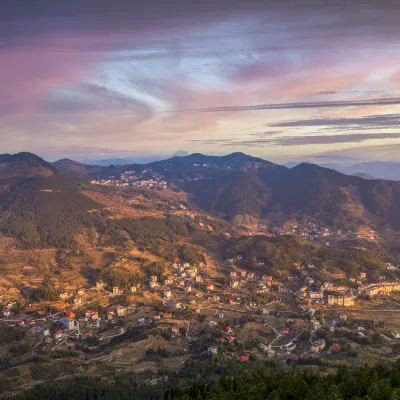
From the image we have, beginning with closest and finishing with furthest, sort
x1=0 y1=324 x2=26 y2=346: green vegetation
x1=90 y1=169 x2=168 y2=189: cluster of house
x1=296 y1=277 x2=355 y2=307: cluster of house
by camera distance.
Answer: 1. x1=0 y1=324 x2=26 y2=346: green vegetation
2. x1=296 y1=277 x2=355 y2=307: cluster of house
3. x1=90 y1=169 x2=168 y2=189: cluster of house

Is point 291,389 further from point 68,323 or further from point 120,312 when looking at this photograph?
point 120,312

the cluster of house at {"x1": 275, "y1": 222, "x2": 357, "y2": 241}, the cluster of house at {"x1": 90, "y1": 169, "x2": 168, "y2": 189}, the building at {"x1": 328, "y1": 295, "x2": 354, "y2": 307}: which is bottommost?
the building at {"x1": 328, "y1": 295, "x2": 354, "y2": 307}

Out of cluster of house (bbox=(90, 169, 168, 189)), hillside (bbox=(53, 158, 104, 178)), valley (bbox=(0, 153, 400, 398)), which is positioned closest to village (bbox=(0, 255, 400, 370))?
valley (bbox=(0, 153, 400, 398))

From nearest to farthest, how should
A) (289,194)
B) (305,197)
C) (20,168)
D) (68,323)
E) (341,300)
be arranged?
(68,323)
(341,300)
(20,168)
(305,197)
(289,194)

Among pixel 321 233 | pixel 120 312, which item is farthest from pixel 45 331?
pixel 321 233

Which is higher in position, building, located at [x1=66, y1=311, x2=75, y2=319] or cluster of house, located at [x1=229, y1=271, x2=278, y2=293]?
building, located at [x1=66, y1=311, x2=75, y2=319]

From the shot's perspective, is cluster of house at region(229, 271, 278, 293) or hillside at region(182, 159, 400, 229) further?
hillside at region(182, 159, 400, 229)

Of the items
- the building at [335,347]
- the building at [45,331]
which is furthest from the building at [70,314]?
the building at [335,347]

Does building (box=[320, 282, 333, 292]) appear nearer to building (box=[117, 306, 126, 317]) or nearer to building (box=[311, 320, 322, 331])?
building (box=[311, 320, 322, 331])

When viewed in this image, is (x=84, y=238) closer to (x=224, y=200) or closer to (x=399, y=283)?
(x=399, y=283)

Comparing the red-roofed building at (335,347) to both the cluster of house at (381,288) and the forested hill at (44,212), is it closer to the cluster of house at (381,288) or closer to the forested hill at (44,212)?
the cluster of house at (381,288)
